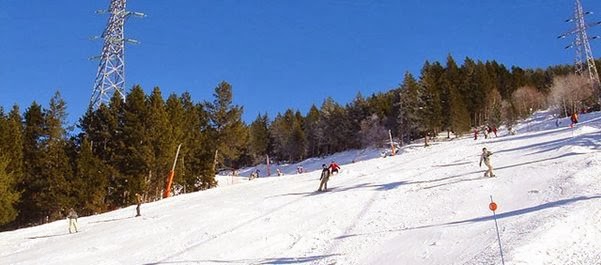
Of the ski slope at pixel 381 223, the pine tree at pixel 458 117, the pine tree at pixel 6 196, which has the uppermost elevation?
the pine tree at pixel 458 117

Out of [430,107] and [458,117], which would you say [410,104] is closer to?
[430,107]

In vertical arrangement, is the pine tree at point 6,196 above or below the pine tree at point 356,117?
below

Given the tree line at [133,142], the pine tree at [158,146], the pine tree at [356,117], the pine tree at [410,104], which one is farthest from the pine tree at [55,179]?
the pine tree at [356,117]

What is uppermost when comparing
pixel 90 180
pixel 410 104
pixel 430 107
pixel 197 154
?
pixel 410 104

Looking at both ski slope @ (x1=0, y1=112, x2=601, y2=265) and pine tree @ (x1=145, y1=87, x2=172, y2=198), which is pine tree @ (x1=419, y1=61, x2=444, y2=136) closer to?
pine tree @ (x1=145, y1=87, x2=172, y2=198)

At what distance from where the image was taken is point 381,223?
20.8 meters

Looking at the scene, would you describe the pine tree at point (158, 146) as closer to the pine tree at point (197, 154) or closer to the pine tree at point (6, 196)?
the pine tree at point (197, 154)

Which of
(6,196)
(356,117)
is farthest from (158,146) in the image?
(356,117)

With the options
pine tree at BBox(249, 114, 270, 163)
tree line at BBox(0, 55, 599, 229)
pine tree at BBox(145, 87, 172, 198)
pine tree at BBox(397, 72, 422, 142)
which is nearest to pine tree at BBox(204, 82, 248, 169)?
tree line at BBox(0, 55, 599, 229)

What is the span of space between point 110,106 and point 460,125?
176ft

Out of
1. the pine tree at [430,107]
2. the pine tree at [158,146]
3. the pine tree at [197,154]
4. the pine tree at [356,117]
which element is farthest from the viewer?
the pine tree at [356,117]

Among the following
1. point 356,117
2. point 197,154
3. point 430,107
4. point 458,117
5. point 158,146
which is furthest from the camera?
point 356,117

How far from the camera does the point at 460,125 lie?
84875 millimetres

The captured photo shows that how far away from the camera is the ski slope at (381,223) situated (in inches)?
599
